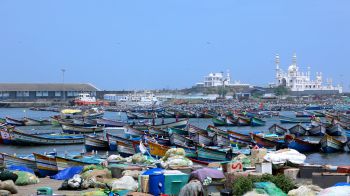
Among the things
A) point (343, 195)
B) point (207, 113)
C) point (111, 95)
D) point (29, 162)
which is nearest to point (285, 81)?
point (111, 95)

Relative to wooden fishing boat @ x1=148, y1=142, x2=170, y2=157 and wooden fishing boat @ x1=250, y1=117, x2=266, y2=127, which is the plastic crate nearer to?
wooden fishing boat @ x1=148, y1=142, x2=170, y2=157

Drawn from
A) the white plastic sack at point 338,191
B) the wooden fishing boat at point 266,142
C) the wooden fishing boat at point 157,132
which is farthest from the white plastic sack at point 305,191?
the wooden fishing boat at point 157,132

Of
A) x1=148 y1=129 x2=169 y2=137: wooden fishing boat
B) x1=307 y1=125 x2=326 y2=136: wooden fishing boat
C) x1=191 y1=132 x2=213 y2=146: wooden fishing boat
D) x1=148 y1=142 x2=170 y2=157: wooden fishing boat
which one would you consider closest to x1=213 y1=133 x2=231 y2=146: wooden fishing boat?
x1=191 y1=132 x2=213 y2=146: wooden fishing boat

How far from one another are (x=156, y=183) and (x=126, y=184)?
0.99m

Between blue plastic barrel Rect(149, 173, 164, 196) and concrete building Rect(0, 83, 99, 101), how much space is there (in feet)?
421

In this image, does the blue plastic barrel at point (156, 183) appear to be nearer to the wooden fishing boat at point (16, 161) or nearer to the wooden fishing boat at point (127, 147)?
the wooden fishing boat at point (16, 161)

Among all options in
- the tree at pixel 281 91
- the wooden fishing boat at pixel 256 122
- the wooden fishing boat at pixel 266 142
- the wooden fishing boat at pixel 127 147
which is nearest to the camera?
the wooden fishing boat at pixel 127 147

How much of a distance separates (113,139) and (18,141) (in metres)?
7.71

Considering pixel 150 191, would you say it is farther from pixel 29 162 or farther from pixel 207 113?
pixel 207 113

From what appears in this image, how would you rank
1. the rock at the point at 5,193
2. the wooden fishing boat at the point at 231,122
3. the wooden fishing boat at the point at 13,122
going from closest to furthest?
the rock at the point at 5,193 → the wooden fishing boat at the point at 13,122 → the wooden fishing boat at the point at 231,122

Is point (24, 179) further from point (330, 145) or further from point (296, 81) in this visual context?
point (296, 81)

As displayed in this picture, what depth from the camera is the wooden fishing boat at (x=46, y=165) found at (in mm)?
19750

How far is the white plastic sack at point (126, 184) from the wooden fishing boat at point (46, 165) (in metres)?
6.90

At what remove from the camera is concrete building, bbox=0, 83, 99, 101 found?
139000 mm
